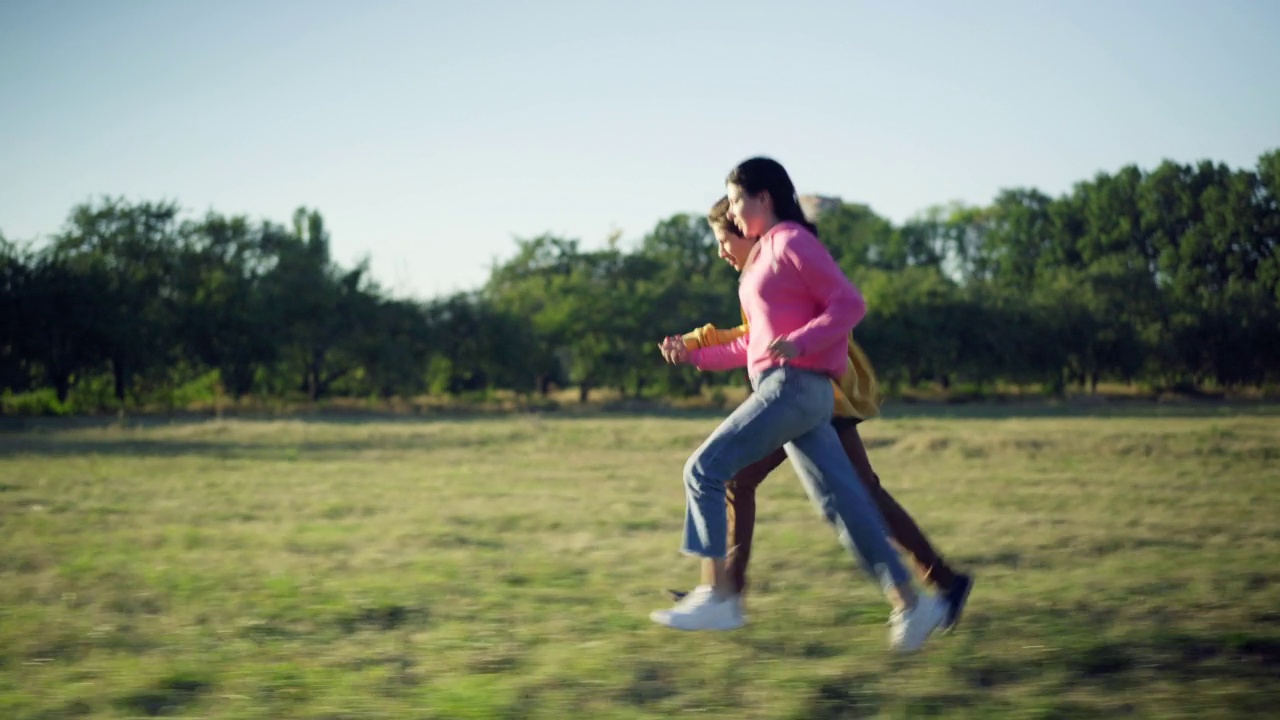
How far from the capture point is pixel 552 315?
49.1 m

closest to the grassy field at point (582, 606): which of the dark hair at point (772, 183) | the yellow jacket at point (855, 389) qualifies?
the yellow jacket at point (855, 389)

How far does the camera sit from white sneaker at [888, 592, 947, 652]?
12.3 feet

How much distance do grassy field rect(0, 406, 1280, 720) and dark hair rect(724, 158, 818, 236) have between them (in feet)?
5.53

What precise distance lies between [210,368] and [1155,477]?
36.7m

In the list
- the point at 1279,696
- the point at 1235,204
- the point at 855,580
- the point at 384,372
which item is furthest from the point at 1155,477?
the point at 384,372

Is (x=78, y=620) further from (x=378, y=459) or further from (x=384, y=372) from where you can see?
(x=384, y=372)

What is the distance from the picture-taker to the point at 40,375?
1396 inches

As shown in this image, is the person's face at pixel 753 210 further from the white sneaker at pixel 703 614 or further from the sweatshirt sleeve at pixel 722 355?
the white sneaker at pixel 703 614

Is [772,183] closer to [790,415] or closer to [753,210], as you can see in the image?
[753,210]

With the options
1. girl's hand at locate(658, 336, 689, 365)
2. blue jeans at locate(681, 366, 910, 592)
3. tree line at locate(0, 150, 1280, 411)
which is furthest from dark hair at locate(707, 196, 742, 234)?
tree line at locate(0, 150, 1280, 411)

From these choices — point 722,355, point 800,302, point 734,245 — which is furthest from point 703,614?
point 734,245

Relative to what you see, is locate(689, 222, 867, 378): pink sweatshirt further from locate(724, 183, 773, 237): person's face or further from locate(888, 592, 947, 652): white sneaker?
locate(888, 592, 947, 652): white sneaker

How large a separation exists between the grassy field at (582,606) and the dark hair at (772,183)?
168 cm

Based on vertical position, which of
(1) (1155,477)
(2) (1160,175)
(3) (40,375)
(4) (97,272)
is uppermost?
(2) (1160,175)
